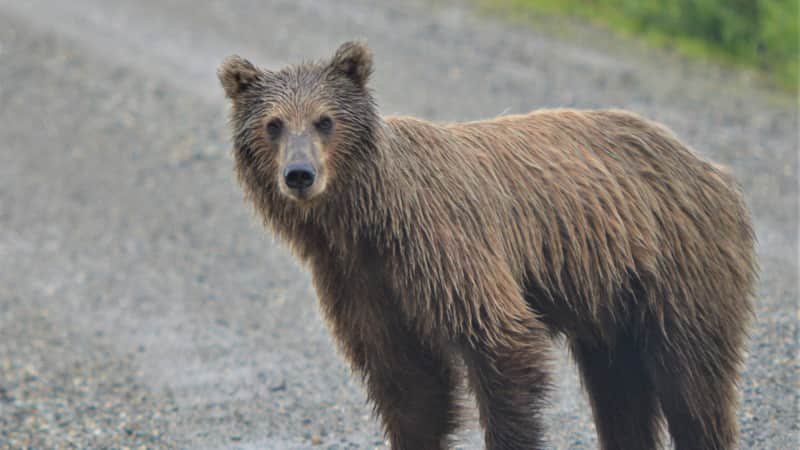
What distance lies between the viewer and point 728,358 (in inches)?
205

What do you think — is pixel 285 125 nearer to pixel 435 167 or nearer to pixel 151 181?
pixel 435 167

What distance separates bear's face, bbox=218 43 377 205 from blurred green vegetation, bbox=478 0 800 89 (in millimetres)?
8781

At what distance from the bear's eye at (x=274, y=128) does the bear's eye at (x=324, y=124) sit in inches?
5.9

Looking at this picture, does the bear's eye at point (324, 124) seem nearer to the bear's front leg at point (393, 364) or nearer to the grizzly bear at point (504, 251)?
the grizzly bear at point (504, 251)

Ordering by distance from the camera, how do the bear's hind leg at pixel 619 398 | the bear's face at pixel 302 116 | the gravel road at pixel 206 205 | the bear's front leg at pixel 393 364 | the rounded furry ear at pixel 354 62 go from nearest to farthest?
the bear's face at pixel 302 116
the rounded furry ear at pixel 354 62
the bear's front leg at pixel 393 364
the bear's hind leg at pixel 619 398
the gravel road at pixel 206 205

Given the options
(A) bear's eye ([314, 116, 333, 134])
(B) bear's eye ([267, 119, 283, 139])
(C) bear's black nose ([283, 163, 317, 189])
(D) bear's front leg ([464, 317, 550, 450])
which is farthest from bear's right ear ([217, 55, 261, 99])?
(D) bear's front leg ([464, 317, 550, 450])

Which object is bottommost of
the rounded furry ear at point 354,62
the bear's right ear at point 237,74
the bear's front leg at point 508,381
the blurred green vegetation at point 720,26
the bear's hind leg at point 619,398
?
the bear's hind leg at point 619,398

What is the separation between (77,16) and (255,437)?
10835mm

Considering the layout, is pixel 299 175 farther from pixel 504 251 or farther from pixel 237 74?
pixel 504 251

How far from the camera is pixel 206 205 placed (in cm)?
1030

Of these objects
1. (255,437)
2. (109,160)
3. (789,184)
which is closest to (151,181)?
(109,160)

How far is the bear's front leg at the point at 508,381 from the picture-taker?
15.7 ft

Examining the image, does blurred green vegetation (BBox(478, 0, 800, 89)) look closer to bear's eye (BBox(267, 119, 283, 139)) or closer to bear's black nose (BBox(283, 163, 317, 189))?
bear's eye (BBox(267, 119, 283, 139))

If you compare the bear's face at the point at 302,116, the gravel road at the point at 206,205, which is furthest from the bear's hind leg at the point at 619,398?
the bear's face at the point at 302,116
